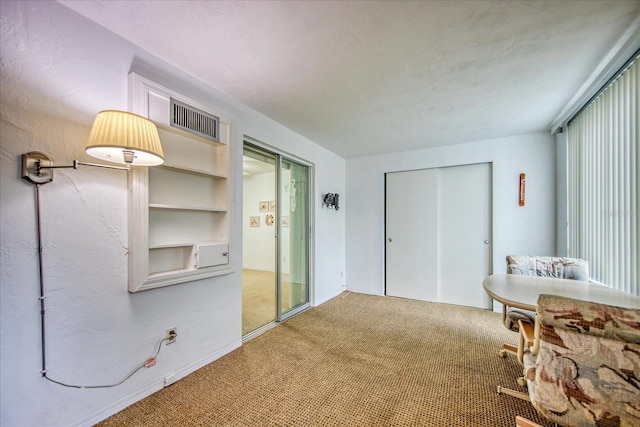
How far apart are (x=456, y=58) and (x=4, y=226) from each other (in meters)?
2.85

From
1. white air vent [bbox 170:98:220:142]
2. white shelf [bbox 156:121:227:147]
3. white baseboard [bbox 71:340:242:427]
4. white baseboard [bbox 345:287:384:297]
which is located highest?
white air vent [bbox 170:98:220:142]

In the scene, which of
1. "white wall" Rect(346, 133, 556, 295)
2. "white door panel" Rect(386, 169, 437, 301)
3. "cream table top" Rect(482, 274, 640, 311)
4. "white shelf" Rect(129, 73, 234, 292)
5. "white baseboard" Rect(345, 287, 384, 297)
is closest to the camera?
"cream table top" Rect(482, 274, 640, 311)

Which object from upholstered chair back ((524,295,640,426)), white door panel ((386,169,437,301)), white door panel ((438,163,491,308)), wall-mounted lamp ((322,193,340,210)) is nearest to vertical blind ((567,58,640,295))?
white door panel ((438,163,491,308))

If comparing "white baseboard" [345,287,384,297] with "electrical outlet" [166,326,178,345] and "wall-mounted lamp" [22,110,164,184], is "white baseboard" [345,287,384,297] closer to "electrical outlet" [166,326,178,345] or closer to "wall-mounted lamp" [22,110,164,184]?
"electrical outlet" [166,326,178,345]

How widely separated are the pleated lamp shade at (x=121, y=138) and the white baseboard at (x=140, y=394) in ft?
5.03

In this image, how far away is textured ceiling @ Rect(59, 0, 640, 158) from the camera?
54.1 inches

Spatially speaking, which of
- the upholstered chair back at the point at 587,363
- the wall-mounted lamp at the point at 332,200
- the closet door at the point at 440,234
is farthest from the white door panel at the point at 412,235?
the upholstered chair back at the point at 587,363

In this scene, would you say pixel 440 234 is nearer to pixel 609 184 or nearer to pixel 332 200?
pixel 332 200

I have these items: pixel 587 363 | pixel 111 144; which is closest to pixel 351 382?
pixel 587 363

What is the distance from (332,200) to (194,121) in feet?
8.18

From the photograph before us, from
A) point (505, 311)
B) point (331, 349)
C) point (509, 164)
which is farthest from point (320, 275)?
point (509, 164)

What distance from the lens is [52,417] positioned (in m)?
1.34

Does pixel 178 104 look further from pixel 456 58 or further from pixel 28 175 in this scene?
pixel 456 58

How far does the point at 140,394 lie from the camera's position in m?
1.69
